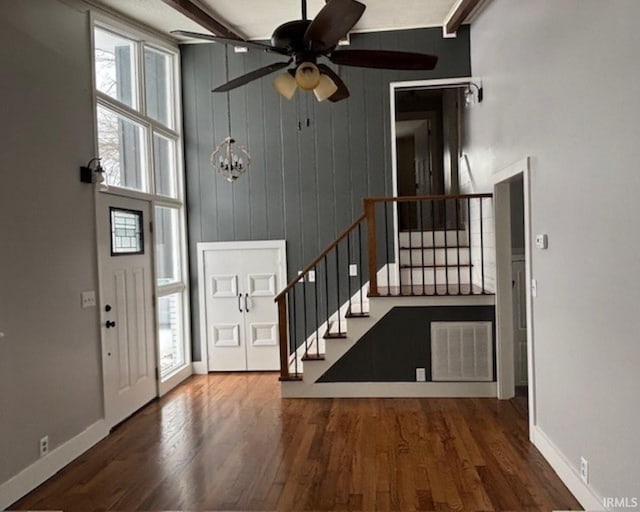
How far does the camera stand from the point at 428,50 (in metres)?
5.71

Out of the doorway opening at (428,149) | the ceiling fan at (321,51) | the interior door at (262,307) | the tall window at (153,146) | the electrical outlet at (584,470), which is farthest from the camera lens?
the doorway opening at (428,149)

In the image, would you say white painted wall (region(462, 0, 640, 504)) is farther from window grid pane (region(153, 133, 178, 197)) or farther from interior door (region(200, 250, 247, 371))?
window grid pane (region(153, 133, 178, 197))

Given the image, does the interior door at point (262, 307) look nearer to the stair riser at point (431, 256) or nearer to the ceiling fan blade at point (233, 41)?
the stair riser at point (431, 256)

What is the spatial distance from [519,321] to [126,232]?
4.22 meters

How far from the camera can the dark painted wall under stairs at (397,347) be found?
4824 millimetres

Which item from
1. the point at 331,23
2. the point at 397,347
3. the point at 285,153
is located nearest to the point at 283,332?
the point at 397,347

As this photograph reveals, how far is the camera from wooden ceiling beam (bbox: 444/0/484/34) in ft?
15.8

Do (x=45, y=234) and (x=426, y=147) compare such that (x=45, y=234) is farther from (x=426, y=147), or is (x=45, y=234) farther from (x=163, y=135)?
(x=426, y=147)

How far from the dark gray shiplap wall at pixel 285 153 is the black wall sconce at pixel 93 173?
202cm

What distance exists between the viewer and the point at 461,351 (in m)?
4.82

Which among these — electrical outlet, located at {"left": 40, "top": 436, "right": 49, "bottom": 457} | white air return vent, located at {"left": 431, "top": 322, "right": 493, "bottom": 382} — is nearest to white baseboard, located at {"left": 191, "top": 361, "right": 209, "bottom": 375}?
electrical outlet, located at {"left": 40, "top": 436, "right": 49, "bottom": 457}

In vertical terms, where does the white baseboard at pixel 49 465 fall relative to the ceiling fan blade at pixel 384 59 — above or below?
below

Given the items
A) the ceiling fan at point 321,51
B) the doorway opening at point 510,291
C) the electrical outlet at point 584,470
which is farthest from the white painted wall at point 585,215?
the ceiling fan at point 321,51

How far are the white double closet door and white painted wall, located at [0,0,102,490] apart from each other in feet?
6.78
